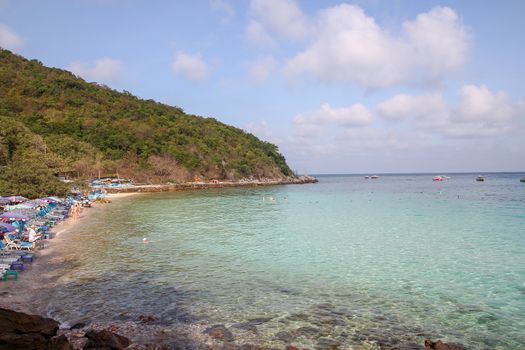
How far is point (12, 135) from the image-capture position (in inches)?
1801

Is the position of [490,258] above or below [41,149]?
below

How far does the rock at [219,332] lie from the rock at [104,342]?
2.02 metres

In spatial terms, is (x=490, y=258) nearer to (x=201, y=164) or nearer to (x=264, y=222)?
(x=264, y=222)

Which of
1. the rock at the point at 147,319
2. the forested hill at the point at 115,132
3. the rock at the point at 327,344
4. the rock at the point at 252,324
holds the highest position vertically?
the forested hill at the point at 115,132

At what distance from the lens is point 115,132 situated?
88688 millimetres

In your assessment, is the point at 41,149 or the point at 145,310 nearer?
the point at 145,310

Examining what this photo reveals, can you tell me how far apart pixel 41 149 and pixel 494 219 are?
58.5m

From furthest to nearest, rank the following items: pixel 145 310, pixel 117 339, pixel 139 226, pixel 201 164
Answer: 1. pixel 201 164
2. pixel 139 226
3. pixel 145 310
4. pixel 117 339

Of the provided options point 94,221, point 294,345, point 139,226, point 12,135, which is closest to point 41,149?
point 12,135

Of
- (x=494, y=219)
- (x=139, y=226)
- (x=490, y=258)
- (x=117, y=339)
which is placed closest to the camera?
(x=117, y=339)

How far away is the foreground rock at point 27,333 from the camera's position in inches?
273

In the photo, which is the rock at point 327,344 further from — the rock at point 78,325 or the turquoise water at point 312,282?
the rock at point 78,325

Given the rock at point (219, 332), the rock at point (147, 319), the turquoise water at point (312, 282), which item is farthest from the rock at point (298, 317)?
the rock at point (147, 319)

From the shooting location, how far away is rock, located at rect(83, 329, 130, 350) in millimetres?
7617
